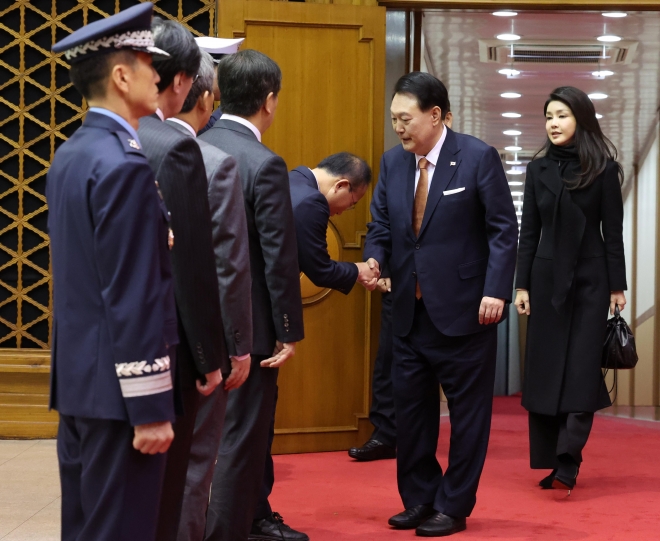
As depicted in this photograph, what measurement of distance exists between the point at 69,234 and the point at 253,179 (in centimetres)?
93

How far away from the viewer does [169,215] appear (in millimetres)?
1882

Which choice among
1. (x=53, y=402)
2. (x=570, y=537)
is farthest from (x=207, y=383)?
(x=570, y=537)

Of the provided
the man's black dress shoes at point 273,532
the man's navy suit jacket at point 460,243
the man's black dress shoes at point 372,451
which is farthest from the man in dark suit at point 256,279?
the man's black dress shoes at point 372,451

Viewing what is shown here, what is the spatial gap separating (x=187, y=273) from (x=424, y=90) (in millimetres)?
1560

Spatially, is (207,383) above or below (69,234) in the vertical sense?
below

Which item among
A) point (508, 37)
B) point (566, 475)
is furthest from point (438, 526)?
point (508, 37)

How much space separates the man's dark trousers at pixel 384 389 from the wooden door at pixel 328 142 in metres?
Answer: 0.09

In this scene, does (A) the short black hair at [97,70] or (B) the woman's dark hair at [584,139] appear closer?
(A) the short black hair at [97,70]

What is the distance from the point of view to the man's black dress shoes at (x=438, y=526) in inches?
126

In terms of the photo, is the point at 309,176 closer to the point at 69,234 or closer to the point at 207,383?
the point at 207,383

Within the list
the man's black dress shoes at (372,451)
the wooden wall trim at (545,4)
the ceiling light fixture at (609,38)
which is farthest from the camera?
the ceiling light fixture at (609,38)

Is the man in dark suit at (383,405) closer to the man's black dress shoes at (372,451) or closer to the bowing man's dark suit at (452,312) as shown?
the man's black dress shoes at (372,451)

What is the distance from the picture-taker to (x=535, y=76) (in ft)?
28.6

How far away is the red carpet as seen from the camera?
10.8 feet
